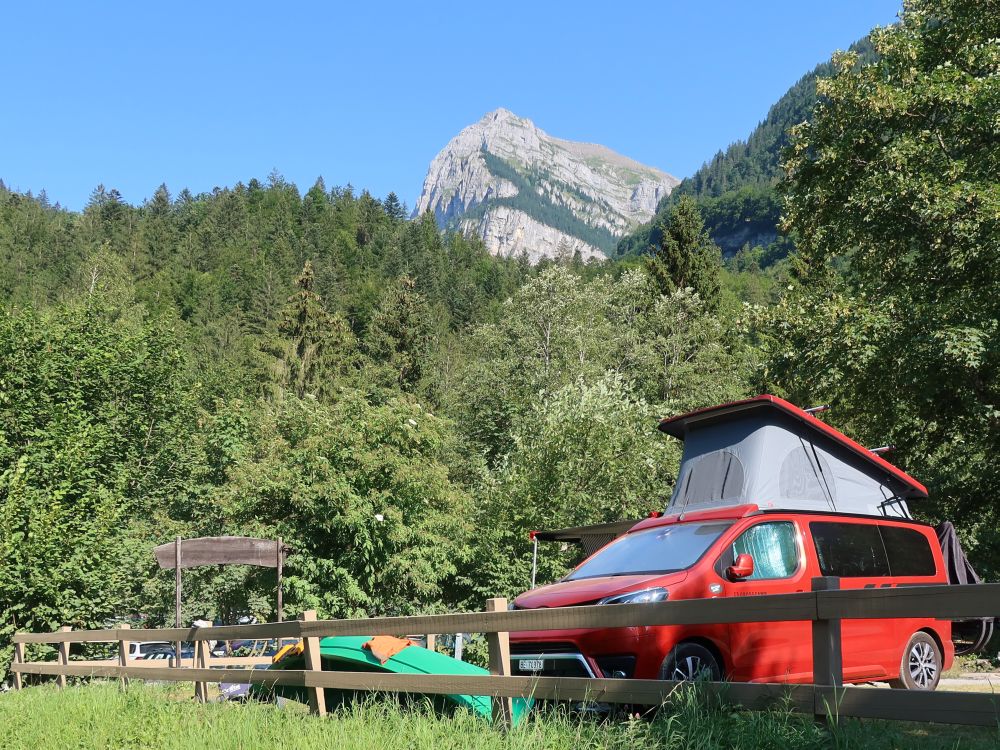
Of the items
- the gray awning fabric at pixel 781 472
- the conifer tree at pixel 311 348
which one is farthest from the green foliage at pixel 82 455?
the gray awning fabric at pixel 781 472

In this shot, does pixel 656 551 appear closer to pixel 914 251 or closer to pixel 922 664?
pixel 922 664

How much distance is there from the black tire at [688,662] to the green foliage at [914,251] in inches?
386

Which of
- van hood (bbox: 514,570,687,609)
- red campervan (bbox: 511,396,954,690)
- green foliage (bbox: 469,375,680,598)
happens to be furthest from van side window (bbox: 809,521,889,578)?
green foliage (bbox: 469,375,680,598)

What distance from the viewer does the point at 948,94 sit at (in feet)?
52.4

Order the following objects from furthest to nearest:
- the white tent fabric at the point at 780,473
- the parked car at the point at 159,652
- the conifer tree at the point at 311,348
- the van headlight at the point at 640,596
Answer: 1. the conifer tree at the point at 311,348
2. the parked car at the point at 159,652
3. the white tent fabric at the point at 780,473
4. the van headlight at the point at 640,596

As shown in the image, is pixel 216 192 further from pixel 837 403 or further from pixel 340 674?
pixel 340 674

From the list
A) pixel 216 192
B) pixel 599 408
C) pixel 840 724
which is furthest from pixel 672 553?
pixel 216 192

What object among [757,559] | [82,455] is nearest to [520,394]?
[82,455]

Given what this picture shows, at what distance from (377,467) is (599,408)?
9517mm

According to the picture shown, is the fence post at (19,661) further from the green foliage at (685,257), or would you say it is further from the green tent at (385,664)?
the green foliage at (685,257)

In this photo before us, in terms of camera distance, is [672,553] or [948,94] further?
[948,94]

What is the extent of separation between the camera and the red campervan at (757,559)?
21.8 ft

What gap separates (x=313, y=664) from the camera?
600cm

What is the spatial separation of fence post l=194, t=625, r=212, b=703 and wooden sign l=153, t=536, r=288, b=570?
5.66 metres
